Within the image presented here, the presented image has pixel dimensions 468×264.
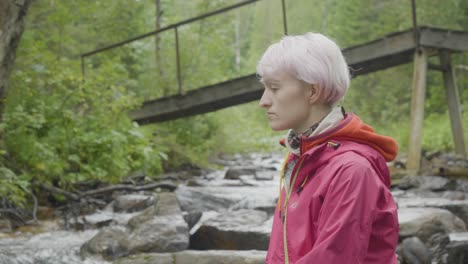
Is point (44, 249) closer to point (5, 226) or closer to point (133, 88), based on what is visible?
point (5, 226)

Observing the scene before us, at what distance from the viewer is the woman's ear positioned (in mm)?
1710

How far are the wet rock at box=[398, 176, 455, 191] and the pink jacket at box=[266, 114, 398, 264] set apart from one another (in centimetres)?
853

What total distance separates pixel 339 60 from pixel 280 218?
53cm

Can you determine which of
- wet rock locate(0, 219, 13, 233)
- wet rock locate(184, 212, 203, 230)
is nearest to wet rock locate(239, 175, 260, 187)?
wet rock locate(184, 212, 203, 230)

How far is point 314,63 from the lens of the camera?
1677 mm

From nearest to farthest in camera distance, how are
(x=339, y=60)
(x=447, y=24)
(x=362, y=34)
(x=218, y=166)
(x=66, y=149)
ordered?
1. (x=339, y=60)
2. (x=66, y=149)
3. (x=218, y=166)
4. (x=447, y=24)
5. (x=362, y=34)

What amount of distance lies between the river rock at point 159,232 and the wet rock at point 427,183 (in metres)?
5.48

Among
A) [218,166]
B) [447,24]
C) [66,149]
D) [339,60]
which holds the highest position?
[447,24]

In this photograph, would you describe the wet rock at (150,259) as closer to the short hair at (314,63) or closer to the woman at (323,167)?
the woman at (323,167)

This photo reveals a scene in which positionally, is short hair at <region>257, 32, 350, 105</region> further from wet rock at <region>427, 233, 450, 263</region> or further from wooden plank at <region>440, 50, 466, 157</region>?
wooden plank at <region>440, 50, 466, 157</region>

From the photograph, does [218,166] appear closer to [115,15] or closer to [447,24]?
[115,15]

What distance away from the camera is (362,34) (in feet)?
82.1

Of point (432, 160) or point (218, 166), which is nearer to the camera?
point (432, 160)

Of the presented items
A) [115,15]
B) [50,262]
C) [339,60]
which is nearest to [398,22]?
[115,15]
